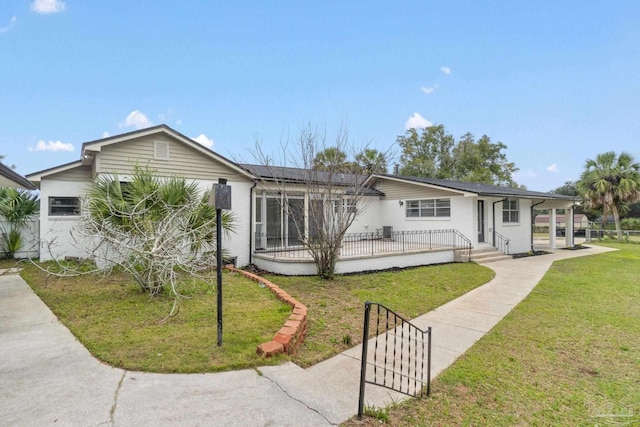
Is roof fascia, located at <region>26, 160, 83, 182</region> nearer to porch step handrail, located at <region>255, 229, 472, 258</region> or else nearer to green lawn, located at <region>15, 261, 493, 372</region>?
green lawn, located at <region>15, 261, 493, 372</region>

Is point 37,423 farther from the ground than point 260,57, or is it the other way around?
point 260,57

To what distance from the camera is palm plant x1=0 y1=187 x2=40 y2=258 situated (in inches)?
460

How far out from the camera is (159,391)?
3275 millimetres

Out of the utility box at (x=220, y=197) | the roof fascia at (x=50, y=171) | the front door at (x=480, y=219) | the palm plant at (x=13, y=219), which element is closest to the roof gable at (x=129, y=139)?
the roof fascia at (x=50, y=171)

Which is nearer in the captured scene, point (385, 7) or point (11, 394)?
point (11, 394)

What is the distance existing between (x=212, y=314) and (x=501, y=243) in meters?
14.5

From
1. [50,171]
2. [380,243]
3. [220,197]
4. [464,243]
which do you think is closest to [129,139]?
[50,171]

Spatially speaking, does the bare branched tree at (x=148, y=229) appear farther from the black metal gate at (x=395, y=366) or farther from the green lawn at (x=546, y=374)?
the green lawn at (x=546, y=374)

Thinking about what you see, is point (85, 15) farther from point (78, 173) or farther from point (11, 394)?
point (11, 394)

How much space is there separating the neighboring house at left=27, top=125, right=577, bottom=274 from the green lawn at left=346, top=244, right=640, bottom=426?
16.2ft

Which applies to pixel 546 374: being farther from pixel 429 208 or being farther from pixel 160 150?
pixel 429 208

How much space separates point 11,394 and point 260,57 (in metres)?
15.4

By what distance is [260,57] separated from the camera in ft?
51.2

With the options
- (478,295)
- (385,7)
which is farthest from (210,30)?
(478,295)
